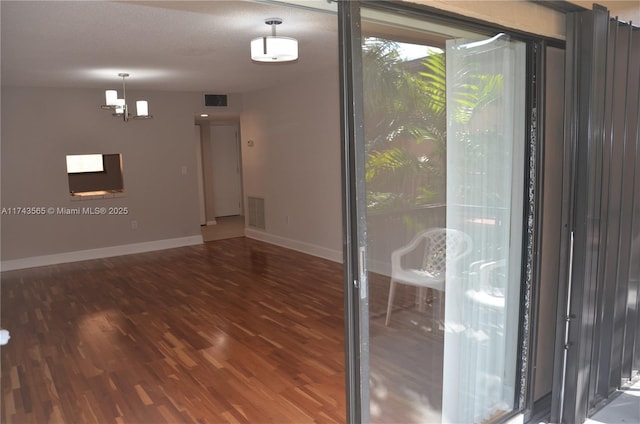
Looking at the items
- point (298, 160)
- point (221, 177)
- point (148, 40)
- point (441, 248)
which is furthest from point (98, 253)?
point (441, 248)

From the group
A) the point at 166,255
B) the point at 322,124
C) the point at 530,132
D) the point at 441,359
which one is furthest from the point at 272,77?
the point at 441,359

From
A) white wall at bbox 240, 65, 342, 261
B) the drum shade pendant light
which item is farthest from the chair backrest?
white wall at bbox 240, 65, 342, 261

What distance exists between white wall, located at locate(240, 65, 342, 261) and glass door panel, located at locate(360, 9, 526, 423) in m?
3.24

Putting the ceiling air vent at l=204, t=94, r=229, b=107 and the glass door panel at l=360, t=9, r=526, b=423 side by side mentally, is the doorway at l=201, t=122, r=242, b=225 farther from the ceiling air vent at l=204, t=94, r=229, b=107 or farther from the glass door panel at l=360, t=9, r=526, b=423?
the glass door panel at l=360, t=9, r=526, b=423

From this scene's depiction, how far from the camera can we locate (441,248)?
→ 6.92 ft

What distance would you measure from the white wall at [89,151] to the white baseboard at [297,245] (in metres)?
0.94

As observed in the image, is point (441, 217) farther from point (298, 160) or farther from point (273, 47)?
point (298, 160)

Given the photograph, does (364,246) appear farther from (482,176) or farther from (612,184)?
(612,184)

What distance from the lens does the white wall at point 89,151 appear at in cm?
634

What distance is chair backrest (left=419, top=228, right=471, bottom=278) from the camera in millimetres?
2047

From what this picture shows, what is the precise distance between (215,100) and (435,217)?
636cm

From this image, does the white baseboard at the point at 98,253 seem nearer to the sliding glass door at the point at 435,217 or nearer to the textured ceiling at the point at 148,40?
the textured ceiling at the point at 148,40

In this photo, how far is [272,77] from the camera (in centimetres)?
622

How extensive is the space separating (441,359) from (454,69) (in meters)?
1.31
